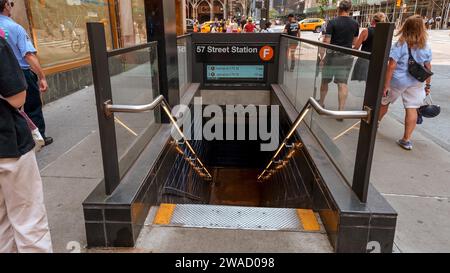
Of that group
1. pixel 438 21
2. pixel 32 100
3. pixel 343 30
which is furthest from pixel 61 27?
pixel 438 21

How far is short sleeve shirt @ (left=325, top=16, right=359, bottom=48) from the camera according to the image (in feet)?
19.5

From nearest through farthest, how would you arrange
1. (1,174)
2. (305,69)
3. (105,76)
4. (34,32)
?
(1,174)
(105,76)
(305,69)
(34,32)

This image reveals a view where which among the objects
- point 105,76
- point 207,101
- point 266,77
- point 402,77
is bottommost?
point 207,101

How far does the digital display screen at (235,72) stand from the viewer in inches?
330

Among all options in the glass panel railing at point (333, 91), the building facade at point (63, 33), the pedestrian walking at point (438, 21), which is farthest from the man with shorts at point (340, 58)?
the pedestrian walking at point (438, 21)

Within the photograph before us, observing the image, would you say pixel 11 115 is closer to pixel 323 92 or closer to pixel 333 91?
pixel 333 91

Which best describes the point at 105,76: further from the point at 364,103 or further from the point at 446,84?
the point at 446,84

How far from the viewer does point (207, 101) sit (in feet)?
28.1

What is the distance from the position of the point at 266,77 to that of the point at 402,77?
3.98 metres

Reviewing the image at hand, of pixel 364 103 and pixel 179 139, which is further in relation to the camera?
pixel 179 139

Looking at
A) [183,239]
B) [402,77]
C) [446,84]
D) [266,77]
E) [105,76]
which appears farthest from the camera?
[446,84]

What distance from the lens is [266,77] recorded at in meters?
8.43

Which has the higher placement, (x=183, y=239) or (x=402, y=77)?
(x=402, y=77)

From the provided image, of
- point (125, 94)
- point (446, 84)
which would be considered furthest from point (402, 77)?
point (446, 84)
